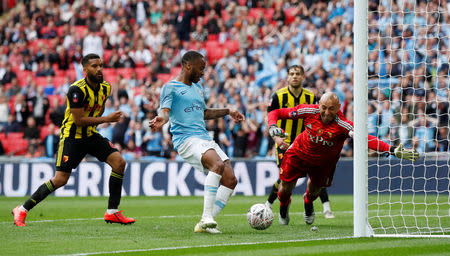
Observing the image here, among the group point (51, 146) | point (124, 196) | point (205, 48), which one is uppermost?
point (205, 48)

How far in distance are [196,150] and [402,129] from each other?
8510mm

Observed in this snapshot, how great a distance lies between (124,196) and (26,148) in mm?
4006

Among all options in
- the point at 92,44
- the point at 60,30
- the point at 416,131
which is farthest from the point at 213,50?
the point at 416,131

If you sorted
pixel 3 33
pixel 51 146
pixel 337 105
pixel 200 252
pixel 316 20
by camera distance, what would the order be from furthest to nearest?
pixel 3 33, pixel 316 20, pixel 51 146, pixel 337 105, pixel 200 252

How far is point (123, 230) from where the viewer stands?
364 inches

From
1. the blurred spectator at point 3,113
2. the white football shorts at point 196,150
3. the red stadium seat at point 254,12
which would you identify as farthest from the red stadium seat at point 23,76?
the white football shorts at point 196,150

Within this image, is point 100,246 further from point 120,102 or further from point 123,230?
point 120,102

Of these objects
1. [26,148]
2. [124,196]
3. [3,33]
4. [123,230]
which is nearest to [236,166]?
[124,196]

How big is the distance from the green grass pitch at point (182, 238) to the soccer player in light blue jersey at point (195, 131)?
1.62ft

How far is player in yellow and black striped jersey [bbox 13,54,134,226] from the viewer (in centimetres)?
965

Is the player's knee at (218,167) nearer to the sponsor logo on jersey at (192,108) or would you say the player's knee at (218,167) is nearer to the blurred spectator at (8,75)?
the sponsor logo on jersey at (192,108)

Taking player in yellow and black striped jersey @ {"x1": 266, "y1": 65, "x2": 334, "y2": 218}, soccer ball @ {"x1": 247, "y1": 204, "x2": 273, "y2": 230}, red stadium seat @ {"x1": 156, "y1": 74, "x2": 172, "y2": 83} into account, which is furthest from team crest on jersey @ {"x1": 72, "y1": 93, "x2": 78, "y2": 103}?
red stadium seat @ {"x1": 156, "y1": 74, "x2": 172, "y2": 83}

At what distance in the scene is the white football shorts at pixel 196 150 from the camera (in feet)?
29.5

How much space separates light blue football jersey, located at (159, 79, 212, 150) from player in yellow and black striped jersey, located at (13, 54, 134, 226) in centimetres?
107
